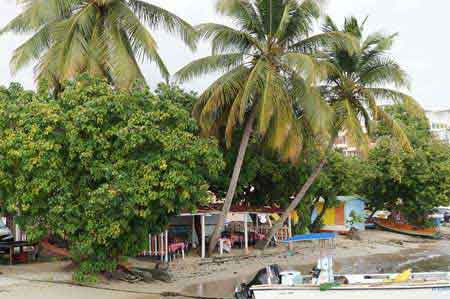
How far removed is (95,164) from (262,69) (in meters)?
7.37

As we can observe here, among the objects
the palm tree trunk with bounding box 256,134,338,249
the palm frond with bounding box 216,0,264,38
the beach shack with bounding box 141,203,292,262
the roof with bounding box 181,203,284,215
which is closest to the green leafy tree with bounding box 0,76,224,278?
the beach shack with bounding box 141,203,292,262

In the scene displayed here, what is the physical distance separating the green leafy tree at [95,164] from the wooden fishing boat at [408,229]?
24.5 metres

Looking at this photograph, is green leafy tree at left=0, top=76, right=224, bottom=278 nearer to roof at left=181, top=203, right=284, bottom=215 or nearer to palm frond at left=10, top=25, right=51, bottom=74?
palm frond at left=10, top=25, right=51, bottom=74

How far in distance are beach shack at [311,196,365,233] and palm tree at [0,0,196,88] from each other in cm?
1964

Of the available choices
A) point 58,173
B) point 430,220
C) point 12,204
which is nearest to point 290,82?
point 58,173

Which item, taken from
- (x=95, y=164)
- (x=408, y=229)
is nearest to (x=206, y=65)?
(x=95, y=164)

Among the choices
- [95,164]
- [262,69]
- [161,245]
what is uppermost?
[262,69]

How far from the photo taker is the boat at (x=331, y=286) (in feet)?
38.1

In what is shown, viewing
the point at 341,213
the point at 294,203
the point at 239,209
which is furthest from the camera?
the point at 341,213

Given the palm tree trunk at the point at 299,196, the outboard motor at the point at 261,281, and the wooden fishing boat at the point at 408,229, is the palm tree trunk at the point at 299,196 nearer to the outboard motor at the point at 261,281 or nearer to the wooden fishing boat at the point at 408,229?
the outboard motor at the point at 261,281

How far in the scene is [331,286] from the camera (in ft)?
38.7

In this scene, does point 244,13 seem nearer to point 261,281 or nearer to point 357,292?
point 261,281

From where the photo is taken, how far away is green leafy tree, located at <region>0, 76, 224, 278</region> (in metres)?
13.9

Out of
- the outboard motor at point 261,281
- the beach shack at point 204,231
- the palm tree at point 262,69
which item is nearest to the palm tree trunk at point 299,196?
the beach shack at point 204,231
